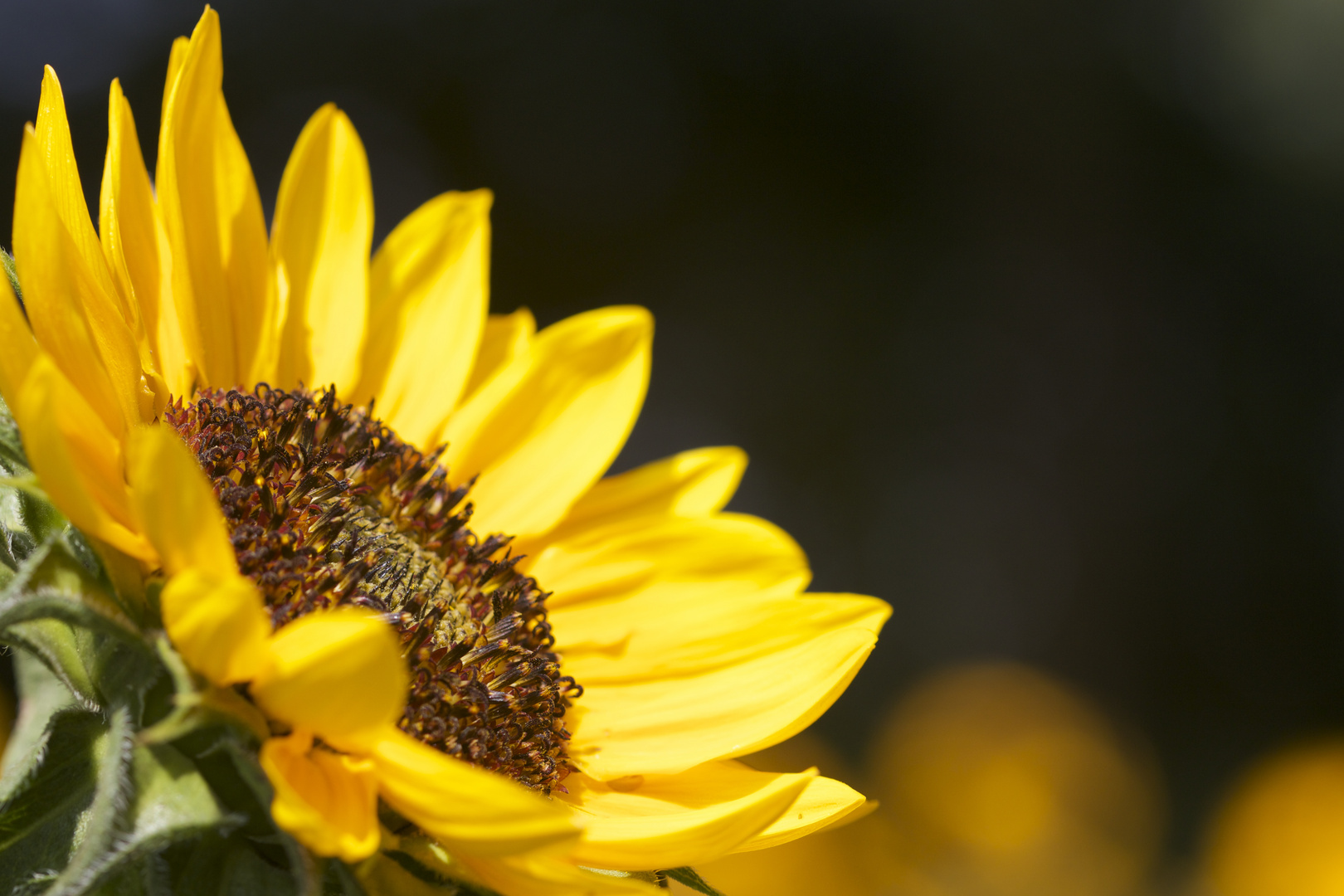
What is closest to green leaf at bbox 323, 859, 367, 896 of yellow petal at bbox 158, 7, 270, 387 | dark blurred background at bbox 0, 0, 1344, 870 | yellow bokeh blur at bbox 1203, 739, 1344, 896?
yellow petal at bbox 158, 7, 270, 387

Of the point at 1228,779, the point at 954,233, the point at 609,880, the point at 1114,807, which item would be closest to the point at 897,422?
the point at 954,233

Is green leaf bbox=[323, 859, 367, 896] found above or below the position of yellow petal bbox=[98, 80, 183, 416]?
below

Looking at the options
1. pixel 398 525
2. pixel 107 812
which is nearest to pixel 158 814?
pixel 107 812

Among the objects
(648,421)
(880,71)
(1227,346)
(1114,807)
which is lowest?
(1114,807)

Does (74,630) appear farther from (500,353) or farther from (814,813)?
(500,353)

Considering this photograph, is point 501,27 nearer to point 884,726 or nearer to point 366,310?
point 884,726

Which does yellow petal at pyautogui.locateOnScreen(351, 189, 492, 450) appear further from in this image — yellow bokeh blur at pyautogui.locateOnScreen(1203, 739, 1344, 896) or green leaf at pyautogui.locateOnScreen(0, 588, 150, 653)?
yellow bokeh blur at pyautogui.locateOnScreen(1203, 739, 1344, 896)

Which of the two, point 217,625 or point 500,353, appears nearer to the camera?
point 217,625
